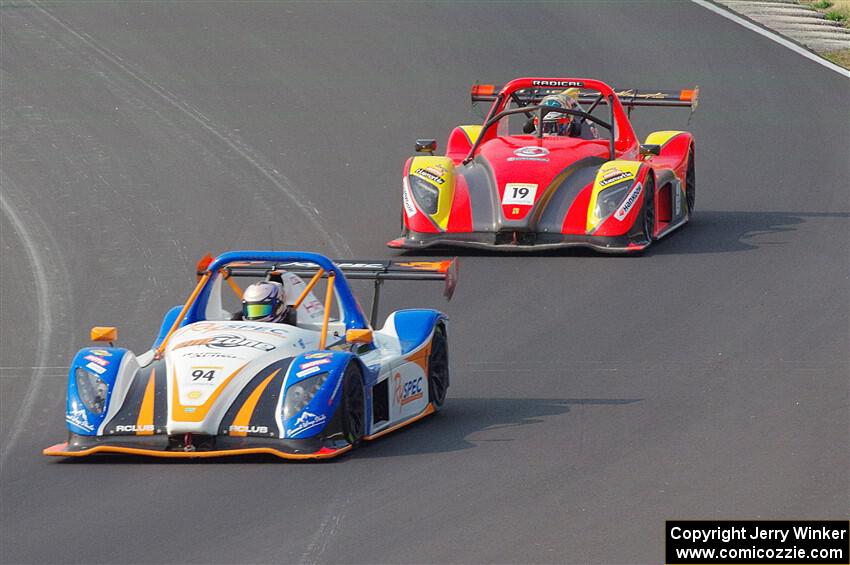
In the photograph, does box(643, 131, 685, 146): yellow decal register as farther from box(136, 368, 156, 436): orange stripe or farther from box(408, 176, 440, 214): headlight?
box(136, 368, 156, 436): orange stripe

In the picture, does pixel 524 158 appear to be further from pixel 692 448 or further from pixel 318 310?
pixel 692 448

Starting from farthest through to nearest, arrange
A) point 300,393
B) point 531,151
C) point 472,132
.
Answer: point 472,132 → point 531,151 → point 300,393

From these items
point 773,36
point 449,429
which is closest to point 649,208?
point 449,429

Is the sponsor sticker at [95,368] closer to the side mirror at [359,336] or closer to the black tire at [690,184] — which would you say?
the side mirror at [359,336]

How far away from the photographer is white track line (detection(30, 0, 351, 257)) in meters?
19.0

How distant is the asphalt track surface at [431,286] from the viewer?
Answer: 9531 mm

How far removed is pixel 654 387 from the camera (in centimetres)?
1261

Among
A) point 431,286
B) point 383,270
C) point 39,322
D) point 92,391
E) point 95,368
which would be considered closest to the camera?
point 92,391

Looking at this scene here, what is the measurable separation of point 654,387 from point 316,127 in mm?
11825

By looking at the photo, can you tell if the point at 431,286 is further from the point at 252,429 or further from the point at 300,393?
the point at 252,429

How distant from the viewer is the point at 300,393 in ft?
35.1

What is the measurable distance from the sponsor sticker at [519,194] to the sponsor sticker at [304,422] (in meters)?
6.96

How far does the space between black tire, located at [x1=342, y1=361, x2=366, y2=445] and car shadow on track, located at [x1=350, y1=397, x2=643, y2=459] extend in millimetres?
119

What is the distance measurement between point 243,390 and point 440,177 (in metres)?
7.17
